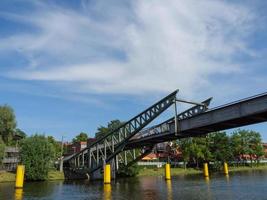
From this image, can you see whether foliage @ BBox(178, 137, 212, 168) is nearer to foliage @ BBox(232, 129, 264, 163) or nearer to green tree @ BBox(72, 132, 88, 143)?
foliage @ BBox(232, 129, 264, 163)

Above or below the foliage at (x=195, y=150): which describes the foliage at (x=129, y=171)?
below

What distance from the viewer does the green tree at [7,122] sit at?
86875 mm

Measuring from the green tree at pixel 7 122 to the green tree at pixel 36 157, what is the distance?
10.9m

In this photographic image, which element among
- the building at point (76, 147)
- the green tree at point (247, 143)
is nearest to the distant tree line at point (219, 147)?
the green tree at point (247, 143)

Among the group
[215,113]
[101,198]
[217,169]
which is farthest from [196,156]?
[101,198]

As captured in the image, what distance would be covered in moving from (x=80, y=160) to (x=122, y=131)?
1063 inches

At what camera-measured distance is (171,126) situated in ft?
191

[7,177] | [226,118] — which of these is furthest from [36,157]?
[226,118]

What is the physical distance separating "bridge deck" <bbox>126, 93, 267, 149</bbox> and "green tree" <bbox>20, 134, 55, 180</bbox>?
31.7m

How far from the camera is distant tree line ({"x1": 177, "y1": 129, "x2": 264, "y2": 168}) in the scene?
125375 mm

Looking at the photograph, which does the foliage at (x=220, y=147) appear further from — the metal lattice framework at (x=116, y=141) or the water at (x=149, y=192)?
the water at (x=149, y=192)

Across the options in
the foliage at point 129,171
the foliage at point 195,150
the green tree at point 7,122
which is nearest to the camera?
the green tree at point 7,122

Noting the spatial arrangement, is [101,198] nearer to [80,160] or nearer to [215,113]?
[215,113]

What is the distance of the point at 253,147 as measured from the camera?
507ft
